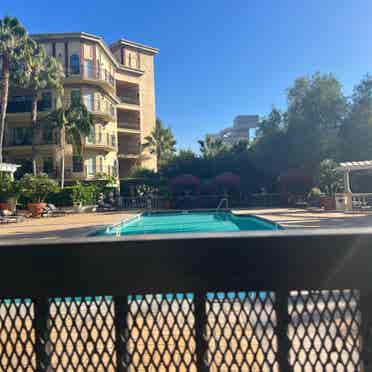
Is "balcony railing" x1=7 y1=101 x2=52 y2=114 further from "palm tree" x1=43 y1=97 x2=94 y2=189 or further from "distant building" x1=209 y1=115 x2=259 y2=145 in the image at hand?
"distant building" x1=209 y1=115 x2=259 y2=145

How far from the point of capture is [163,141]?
3944 cm

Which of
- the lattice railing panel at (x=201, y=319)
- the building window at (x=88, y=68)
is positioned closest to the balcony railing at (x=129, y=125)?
the building window at (x=88, y=68)

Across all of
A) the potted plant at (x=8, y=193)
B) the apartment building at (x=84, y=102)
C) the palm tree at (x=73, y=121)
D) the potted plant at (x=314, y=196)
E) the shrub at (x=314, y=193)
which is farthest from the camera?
the apartment building at (x=84, y=102)

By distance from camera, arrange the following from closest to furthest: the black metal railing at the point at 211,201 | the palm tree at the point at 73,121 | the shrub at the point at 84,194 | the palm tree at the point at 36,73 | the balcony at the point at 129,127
A: the palm tree at the point at 36,73 < the shrub at the point at 84,194 < the black metal railing at the point at 211,201 < the palm tree at the point at 73,121 < the balcony at the point at 129,127

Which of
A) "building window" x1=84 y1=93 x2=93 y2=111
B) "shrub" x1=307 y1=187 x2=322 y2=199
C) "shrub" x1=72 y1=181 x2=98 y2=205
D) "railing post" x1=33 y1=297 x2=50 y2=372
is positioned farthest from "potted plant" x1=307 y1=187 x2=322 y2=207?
"building window" x1=84 y1=93 x2=93 y2=111

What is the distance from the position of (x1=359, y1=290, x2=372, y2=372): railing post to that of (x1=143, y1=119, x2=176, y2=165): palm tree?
118 ft

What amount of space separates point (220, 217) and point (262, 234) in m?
17.0

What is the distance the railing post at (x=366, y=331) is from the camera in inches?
40.4

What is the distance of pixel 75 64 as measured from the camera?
29.0m

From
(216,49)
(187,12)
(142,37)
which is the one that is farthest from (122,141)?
(187,12)

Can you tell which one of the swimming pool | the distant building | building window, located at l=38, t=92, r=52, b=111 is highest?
the distant building

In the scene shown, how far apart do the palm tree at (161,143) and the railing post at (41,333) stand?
118 ft

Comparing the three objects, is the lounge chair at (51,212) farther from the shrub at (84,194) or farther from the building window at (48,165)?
the building window at (48,165)

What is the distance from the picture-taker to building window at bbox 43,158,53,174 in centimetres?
2850
